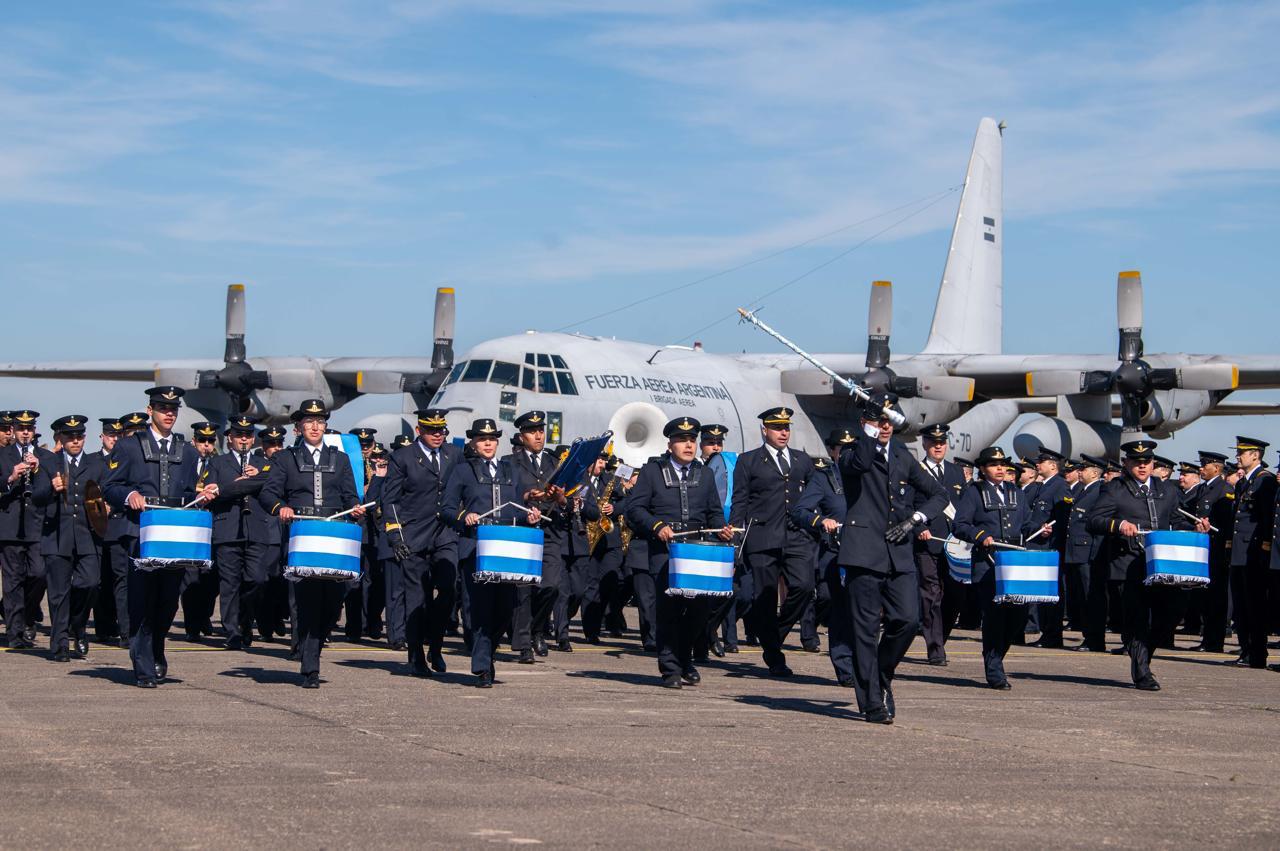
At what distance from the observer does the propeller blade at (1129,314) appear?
2525 centimetres

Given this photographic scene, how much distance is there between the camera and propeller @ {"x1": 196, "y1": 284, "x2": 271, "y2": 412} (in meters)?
28.5

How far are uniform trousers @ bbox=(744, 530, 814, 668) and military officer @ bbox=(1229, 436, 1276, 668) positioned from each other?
4.38 meters

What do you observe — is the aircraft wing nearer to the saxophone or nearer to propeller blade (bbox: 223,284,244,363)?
propeller blade (bbox: 223,284,244,363)

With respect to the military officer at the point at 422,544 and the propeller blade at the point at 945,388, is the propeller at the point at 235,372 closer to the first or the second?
the propeller blade at the point at 945,388

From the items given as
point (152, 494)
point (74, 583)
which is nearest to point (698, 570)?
point (152, 494)

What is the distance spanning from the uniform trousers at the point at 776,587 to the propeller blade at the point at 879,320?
14.5 m

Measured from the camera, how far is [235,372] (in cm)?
2862

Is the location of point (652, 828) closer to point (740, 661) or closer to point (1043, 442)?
point (740, 661)

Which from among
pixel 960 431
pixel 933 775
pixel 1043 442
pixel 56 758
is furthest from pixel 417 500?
pixel 960 431

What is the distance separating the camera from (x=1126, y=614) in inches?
467

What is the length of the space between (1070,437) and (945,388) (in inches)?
85.3

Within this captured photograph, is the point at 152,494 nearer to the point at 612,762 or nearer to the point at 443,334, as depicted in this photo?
the point at 612,762

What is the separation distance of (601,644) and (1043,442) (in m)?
12.1

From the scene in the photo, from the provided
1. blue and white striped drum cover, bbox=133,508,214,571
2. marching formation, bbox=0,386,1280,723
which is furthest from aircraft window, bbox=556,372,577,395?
blue and white striped drum cover, bbox=133,508,214,571
